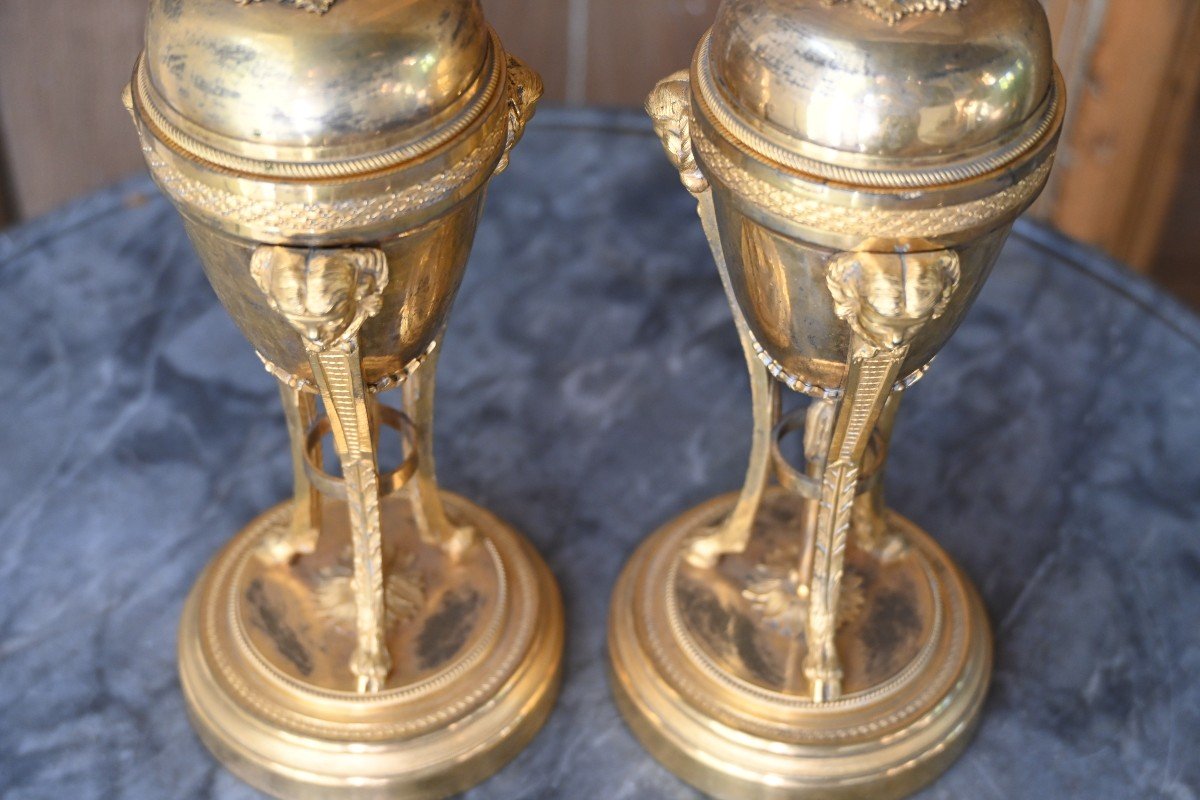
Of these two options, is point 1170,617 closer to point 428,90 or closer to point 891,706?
point 891,706

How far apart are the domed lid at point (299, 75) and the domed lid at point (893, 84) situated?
0.18 m

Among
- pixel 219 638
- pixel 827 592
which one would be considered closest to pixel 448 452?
pixel 219 638

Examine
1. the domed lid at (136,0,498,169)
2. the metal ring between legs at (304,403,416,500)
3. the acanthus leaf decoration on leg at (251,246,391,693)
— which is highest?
the domed lid at (136,0,498,169)

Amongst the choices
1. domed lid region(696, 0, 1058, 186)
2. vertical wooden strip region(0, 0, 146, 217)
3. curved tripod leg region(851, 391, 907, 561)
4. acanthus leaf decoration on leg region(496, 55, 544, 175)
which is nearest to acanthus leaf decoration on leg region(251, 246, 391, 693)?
acanthus leaf decoration on leg region(496, 55, 544, 175)

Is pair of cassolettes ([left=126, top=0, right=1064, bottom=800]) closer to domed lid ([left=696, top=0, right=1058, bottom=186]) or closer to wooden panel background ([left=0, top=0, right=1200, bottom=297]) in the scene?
domed lid ([left=696, top=0, right=1058, bottom=186])

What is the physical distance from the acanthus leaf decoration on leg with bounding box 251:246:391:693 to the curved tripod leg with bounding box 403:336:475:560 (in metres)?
0.08

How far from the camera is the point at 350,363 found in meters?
0.83

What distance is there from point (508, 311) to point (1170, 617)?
644 millimetres

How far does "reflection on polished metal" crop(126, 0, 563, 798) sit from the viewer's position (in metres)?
0.74

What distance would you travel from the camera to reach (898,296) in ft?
2.51

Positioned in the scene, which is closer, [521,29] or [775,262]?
[775,262]

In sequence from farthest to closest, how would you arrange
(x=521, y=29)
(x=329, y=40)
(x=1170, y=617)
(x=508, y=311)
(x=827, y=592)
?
(x=521, y=29), (x=508, y=311), (x=1170, y=617), (x=827, y=592), (x=329, y=40)

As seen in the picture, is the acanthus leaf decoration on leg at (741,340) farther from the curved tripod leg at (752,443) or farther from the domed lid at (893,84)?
the domed lid at (893,84)

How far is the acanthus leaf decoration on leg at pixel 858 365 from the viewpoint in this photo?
77 centimetres
